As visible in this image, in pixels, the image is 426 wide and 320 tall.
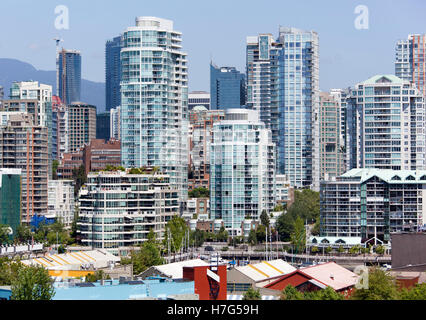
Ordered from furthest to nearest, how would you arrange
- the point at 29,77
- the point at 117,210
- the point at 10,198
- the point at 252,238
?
the point at 29,77 < the point at 252,238 < the point at 10,198 < the point at 117,210

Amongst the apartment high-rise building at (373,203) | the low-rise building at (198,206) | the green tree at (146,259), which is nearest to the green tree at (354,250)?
the apartment high-rise building at (373,203)

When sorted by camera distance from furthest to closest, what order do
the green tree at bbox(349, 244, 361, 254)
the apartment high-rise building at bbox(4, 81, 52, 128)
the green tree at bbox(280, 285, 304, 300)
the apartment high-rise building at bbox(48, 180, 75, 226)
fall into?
the apartment high-rise building at bbox(4, 81, 52, 128), the apartment high-rise building at bbox(48, 180, 75, 226), the green tree at bbox(349, 244, 361, 254), the green tree at bbox(280, 285, 304, 300)

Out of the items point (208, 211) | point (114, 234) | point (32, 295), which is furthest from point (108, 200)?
point (32, 295)

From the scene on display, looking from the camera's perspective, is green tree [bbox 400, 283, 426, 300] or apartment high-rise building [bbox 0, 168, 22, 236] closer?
green tree [bbox 400, 283, 426, 300]

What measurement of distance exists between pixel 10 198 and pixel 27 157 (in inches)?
295

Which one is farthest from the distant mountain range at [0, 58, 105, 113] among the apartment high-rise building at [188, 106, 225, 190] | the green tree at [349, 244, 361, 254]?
the green tree at [349, 244, 361, 254]

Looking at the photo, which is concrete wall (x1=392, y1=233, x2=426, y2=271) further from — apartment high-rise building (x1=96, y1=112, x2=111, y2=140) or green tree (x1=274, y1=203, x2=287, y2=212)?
apartment high-rise building (x1=96, y1=112, x2=111, y2=140)

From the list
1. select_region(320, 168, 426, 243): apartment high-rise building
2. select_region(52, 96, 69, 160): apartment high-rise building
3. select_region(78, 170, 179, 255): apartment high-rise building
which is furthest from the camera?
select_region(52, 96, 69, 160): apartment high-rise building

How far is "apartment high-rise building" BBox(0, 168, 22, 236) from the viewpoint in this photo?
268ft

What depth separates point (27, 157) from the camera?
89.2m

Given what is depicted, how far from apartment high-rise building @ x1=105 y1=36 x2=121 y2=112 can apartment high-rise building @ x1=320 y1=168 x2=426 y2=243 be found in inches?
3939

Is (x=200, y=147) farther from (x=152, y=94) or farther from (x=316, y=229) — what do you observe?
(x=316, y=229)

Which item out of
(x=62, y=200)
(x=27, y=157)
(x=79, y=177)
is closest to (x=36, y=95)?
(x=79, y=177)
